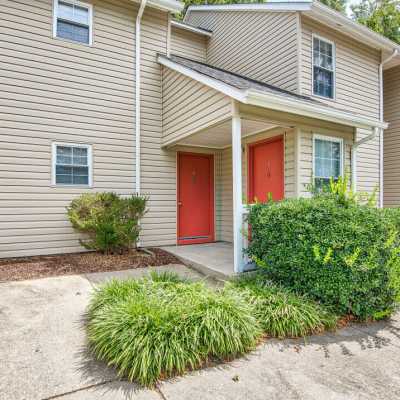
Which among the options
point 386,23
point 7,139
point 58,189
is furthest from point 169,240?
point 386,23

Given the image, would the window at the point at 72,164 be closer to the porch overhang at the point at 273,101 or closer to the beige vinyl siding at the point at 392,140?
the porch overhang at the point at 273,101

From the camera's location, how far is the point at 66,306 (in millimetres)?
3688

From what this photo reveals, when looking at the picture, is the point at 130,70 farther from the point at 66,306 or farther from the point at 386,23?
the point at 386,23

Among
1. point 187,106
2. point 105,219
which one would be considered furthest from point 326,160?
point 105,219

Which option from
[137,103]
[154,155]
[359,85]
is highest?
[359,85]

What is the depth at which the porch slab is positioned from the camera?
4895 millimetres

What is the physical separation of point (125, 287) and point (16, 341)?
45.6 inches

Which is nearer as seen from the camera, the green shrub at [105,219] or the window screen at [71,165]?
the green shrub at [105,219]

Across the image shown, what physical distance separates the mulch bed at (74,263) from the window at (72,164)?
162 centimetres

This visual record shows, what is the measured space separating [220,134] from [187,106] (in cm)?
101

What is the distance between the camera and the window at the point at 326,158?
19.8ft

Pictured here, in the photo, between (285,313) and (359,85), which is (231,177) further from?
(285,313)

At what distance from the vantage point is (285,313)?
3143 mm

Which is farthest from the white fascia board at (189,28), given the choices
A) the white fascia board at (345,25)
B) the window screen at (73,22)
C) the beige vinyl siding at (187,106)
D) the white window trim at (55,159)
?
the white window trim at (55,159)
